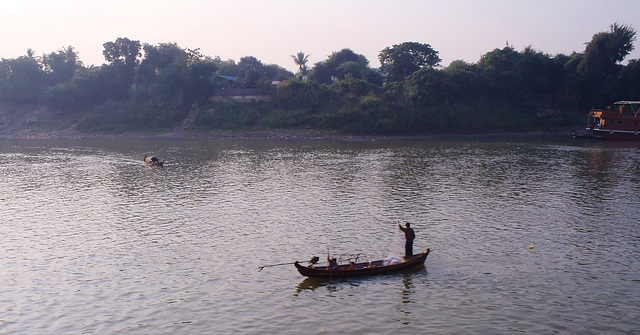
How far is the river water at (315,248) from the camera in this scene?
1958 cm

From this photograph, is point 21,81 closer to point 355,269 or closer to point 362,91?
point 362,91

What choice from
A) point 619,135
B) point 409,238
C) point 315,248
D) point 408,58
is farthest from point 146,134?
point 409,238

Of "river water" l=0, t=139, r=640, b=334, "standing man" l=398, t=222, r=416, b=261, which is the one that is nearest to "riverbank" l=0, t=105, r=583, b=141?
"river water" l=0, t=139, r=640, b=334

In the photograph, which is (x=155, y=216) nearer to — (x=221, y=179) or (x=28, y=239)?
(x=28, y=239)

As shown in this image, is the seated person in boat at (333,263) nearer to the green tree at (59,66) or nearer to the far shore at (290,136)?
the far shore at (290,136)

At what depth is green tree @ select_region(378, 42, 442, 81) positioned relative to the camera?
112m

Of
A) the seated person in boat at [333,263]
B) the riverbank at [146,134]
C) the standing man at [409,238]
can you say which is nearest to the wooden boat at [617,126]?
the riverbank at [146,134]

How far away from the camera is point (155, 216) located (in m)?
35.0

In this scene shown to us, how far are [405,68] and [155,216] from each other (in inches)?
3423

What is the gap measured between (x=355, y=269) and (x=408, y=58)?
95.4 meters

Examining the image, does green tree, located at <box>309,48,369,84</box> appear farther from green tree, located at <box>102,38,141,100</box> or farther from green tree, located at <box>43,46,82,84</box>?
green tree, located at <box>43,46,82,84</box>

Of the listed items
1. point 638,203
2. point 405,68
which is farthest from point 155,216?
point 405,68

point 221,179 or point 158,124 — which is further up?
point 158,124

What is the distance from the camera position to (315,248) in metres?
27.5
